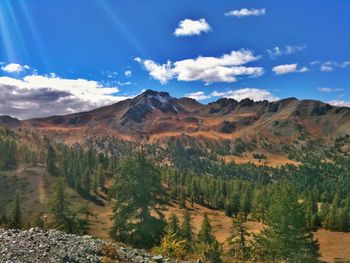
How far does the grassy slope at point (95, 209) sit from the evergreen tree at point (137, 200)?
242 ft

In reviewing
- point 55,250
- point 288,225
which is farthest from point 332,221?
point 55,250

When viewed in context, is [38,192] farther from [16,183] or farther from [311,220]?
[311,220]

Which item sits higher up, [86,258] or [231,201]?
[86,258]

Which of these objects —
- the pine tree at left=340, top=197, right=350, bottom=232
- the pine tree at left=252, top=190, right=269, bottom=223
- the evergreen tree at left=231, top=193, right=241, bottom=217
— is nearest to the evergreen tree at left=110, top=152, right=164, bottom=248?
the pine tree at left=252, top=190, right=269, bottom=223

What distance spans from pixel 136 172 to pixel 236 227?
41.7m

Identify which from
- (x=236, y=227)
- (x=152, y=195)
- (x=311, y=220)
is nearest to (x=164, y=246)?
(x=152, y=195)

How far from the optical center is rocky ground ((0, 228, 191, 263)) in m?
17.3

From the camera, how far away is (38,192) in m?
171

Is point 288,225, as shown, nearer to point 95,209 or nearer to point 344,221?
point 344,221

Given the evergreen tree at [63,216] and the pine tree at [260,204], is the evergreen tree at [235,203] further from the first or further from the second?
the evergreen tree at [63,216]

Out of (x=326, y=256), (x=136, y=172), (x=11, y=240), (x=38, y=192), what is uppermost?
(x=136, y=172)

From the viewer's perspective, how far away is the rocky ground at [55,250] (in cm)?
1731

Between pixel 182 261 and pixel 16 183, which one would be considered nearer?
pixel 182 261

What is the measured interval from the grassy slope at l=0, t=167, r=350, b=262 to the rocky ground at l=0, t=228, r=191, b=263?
9100 centimetres
